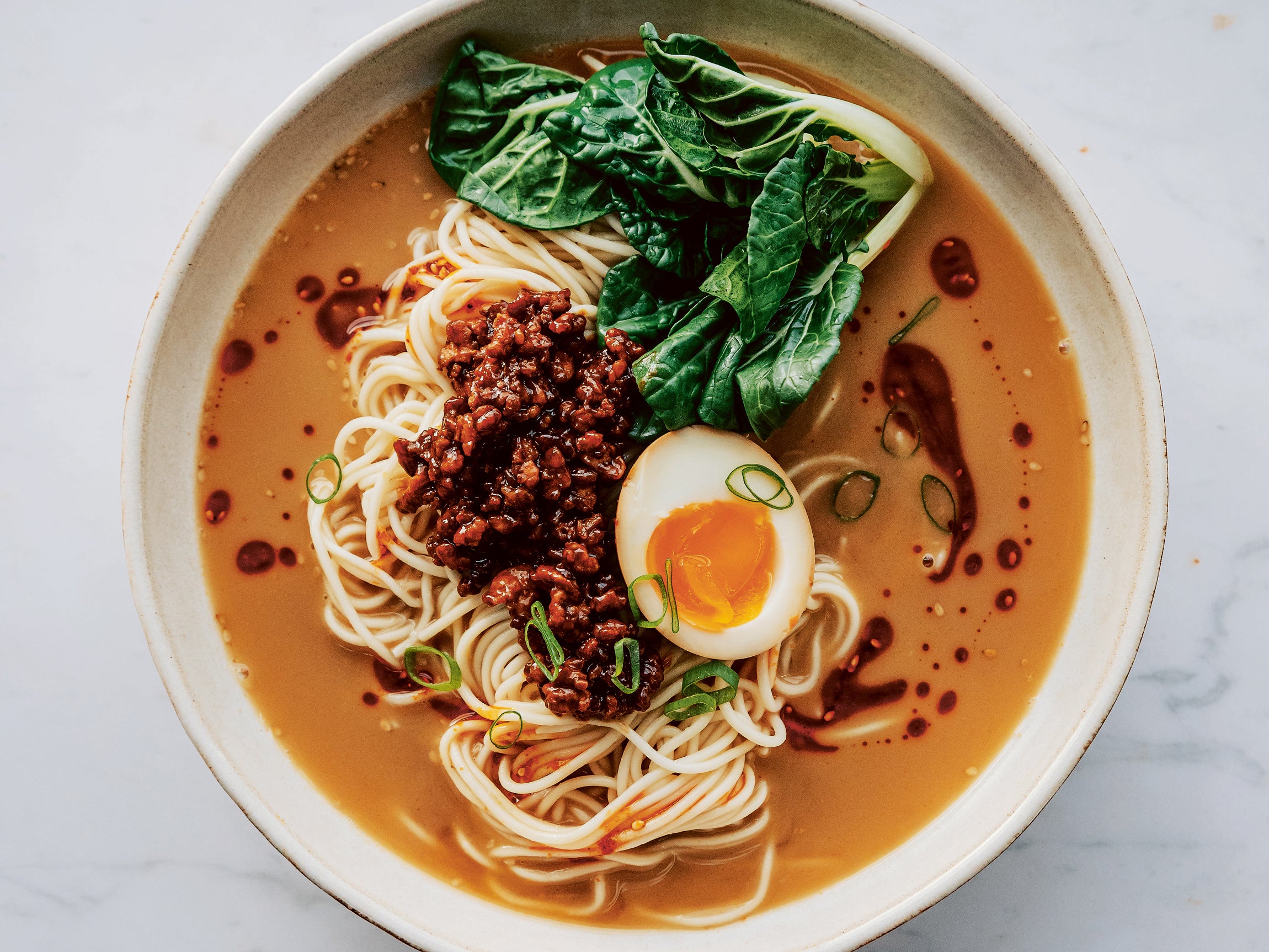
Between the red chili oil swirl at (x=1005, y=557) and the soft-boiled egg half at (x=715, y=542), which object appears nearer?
the soft-boiled egg half at (x=715, y=542)

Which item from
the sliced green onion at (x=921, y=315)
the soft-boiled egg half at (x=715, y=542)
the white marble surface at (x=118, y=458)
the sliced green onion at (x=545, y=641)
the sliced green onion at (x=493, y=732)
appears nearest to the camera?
the sliced green onion at (x=545, y=641)

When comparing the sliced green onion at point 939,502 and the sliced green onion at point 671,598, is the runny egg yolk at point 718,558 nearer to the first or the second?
the sliced green onion at point 671,598

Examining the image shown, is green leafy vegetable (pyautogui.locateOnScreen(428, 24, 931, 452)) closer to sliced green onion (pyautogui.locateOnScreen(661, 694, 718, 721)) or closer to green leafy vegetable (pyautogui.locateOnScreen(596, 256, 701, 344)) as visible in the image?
green leafy vegetable (pyautogui.locateOnScreen(596, 256, 701, 344))

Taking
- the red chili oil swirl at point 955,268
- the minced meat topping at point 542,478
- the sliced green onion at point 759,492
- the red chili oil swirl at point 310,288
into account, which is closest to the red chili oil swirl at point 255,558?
the minced meat topping at point 542,478

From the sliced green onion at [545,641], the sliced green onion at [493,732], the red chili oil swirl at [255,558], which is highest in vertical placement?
the red chili oil swirl at [255,558]

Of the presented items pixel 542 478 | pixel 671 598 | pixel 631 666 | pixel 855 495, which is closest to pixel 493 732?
pixel 631 666

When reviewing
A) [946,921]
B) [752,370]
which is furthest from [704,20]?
[946,921]

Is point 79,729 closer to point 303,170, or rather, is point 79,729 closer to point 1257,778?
point 303,170
